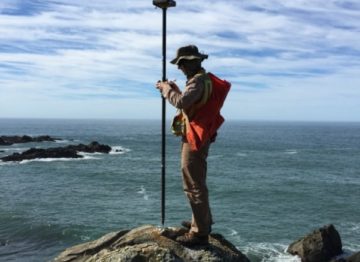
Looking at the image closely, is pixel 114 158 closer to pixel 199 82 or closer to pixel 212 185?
pixel 212 185

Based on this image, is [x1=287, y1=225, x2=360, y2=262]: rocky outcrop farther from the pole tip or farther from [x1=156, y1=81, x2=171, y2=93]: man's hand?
[x1=156, y1=81, x2=171, y2=93]: man's hand

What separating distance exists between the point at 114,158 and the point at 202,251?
56.7m

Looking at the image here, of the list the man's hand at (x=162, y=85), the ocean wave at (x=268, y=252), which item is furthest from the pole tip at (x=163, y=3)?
the ocean wave at (x=268, y=252)

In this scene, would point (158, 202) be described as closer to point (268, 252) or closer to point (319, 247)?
point (268, 252)

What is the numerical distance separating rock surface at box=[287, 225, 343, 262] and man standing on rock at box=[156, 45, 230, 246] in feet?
53.5

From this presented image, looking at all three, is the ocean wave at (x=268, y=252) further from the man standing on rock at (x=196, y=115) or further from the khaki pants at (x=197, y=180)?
the man standing on rock at (x=196, y=115)

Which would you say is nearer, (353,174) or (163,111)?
(163,111)

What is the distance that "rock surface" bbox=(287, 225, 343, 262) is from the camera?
21531mm

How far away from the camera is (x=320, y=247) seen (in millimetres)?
21609

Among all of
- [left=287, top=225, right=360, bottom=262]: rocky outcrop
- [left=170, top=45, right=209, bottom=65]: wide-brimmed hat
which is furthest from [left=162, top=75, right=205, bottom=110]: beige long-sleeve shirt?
[left=287, top=225, right=360, bottom=262]: rocky outcrop

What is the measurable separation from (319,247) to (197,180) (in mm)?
16839

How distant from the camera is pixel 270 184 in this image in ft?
139

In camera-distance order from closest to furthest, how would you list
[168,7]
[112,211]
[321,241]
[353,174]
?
[168,7] < [321,241] < [112,211] < [353,174]

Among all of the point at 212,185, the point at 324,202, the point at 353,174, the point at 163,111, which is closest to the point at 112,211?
the point at 212,185
